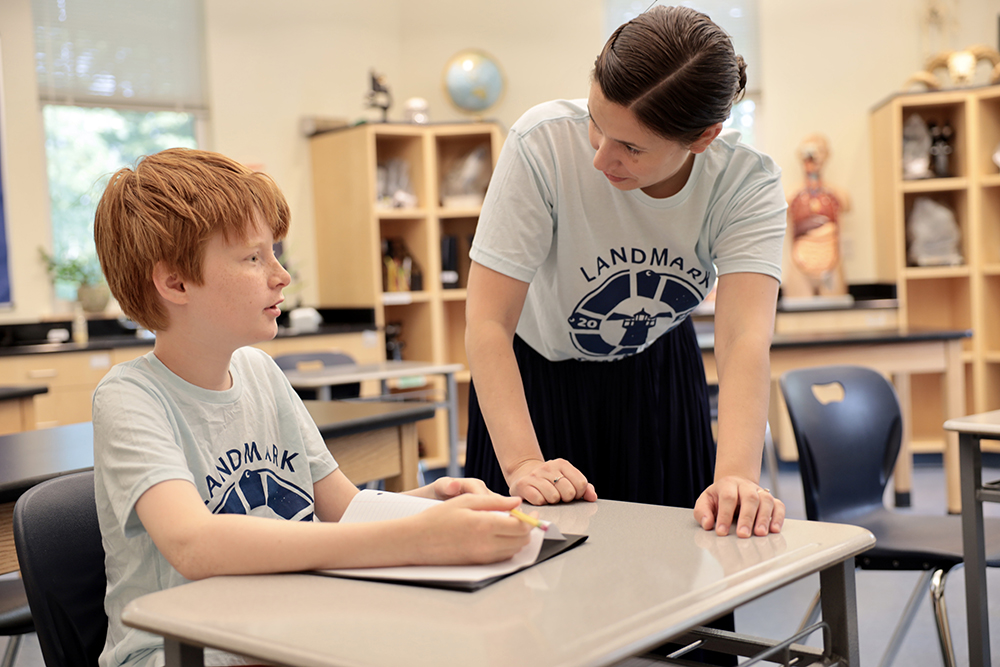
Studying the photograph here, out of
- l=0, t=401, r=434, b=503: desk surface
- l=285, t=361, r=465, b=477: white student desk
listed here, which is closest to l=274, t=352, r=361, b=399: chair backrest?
l=285, t=361, r=465, b=477: white student desk

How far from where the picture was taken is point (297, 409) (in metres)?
1.15

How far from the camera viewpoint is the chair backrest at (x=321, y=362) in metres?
3.75

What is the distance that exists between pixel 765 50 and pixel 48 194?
3.92 metres

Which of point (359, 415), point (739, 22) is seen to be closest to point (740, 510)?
point (359, 415)

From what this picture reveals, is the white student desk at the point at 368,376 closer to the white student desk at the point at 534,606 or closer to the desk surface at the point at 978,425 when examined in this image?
the desk surface at the point at 978,425

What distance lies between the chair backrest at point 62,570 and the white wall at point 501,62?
4.14 metres

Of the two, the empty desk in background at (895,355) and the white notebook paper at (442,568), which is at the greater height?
the white notebook paper at (442,568)

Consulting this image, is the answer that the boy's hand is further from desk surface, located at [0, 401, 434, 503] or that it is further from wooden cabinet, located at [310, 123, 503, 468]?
wooden cabinet, located at [310, 123, 503, 468]

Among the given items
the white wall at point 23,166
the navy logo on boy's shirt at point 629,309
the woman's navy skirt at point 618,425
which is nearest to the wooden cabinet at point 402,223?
the white wall at point 23,166

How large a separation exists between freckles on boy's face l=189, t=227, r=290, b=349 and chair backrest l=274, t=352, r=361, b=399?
8.76 ft

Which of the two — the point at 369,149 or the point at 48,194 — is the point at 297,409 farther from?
the point at 48,194

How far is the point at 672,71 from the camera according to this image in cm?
102

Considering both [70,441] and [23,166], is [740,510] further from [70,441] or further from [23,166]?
[23,166]

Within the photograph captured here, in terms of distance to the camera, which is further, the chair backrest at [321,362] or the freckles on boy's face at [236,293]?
the chair backrest at [321,362]
